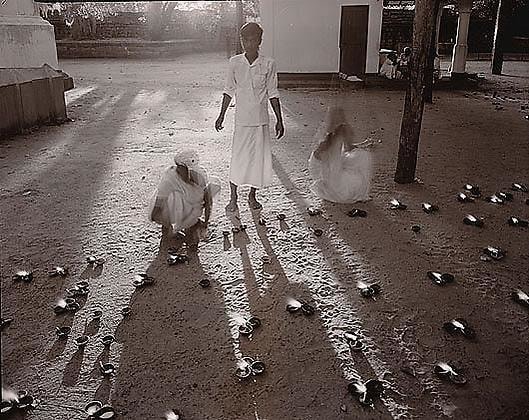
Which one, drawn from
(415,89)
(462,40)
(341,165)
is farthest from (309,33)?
(341,165)

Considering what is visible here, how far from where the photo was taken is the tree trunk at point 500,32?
17562 mm

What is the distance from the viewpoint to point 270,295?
3.68 metres

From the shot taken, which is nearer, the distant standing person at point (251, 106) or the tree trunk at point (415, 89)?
the distant standing person at point (251, 106)

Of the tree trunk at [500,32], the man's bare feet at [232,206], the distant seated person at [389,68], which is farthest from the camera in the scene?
the tree trunk at [500,32]

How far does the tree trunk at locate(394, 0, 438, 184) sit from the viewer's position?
19.2 ft

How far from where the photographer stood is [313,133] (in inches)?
350

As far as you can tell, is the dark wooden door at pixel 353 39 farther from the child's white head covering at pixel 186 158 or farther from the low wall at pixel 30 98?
the child's white head covering at pixel 186 158

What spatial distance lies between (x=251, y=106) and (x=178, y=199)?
1.13m

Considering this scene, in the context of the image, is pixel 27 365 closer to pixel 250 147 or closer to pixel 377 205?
pixel 250 147

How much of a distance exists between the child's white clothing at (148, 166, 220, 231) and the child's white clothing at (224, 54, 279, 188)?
0.59m

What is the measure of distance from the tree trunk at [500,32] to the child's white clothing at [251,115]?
15.9 meters

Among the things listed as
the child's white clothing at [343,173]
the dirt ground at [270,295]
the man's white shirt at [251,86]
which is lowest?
the dirt ground at [270,295]

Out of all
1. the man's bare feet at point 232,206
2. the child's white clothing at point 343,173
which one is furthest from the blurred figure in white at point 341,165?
the man's bare feet at point 232,206

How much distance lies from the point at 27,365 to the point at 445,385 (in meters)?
2.29
